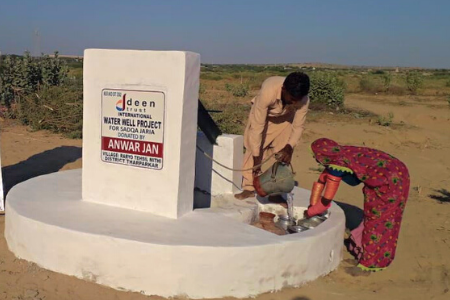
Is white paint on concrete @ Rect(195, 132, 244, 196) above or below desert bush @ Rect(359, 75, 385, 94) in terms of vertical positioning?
above

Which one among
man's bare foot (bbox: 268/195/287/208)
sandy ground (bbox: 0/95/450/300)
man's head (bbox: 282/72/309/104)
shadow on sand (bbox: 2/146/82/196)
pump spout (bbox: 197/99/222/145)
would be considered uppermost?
man's head (bbox: 282/72/309/104)

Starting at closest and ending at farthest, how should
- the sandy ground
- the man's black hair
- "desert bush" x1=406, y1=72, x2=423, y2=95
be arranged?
the sandy ground → the man's black hair → "desert bush" x1=406, y1=72, x2=423, y2=95

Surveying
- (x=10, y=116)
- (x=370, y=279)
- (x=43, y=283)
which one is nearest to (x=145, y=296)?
(x=43, y=283)

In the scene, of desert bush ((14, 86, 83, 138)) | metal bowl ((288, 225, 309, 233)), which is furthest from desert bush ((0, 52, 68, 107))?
metal bowl ((288, 225, 309, 233))

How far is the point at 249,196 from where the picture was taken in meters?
6.20

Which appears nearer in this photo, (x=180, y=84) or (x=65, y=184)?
(x=180, y=84)

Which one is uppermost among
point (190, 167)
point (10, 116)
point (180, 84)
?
point (180, 84)

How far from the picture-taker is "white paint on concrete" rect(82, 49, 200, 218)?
15.9 ft

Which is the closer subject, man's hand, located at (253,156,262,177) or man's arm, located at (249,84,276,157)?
man's arm, located at (249,84,276,157)

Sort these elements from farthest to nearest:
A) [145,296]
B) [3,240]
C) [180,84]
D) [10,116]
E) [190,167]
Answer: [10,116] < [3,240] < [190,167] < [180,84] < [145,296]

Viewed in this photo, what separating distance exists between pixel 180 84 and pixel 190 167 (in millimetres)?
831

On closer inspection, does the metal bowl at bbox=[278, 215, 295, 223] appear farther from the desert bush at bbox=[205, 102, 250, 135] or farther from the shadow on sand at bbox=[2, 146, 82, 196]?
the desert bush at bbox=[205, 102, 250, 135]

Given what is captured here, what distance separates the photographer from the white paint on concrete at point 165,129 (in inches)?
191

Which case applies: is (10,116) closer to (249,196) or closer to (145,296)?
(249,196)
